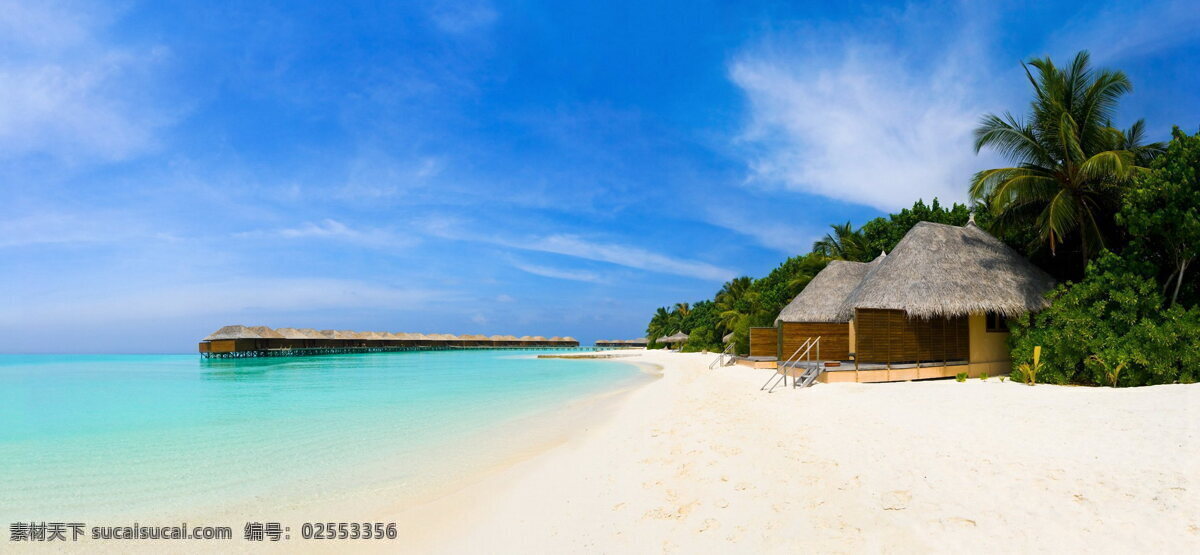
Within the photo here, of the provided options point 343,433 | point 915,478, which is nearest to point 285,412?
point 343,433

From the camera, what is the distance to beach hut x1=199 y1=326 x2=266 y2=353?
1581 inches

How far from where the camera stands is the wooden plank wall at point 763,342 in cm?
1677

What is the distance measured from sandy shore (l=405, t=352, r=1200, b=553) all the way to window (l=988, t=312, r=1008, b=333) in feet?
14.2

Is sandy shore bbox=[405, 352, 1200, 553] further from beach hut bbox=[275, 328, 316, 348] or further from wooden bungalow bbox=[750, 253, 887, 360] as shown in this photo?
beach hut bbox=[275, 328, 316, 348]

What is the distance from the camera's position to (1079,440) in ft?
15.1

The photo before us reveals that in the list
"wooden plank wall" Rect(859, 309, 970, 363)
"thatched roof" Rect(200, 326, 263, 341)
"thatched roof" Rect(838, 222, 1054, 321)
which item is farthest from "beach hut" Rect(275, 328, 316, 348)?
"wooden plank wall" Rect(859, 309, 970, 363)

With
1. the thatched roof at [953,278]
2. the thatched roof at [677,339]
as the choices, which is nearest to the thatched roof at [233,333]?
the thatched roof at [677,339]

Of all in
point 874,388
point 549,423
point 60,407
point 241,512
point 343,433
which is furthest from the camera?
point 60,407

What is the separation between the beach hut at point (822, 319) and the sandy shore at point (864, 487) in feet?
21.8

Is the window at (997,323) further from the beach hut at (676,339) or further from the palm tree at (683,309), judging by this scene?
the palm tree at (683,309)

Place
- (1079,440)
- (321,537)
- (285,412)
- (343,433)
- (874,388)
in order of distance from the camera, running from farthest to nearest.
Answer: (285,412) < (874,388) < (343,433) < (1079,440) < (321,537)

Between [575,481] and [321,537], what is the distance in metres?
1.84

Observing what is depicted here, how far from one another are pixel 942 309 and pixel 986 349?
5.78 feet

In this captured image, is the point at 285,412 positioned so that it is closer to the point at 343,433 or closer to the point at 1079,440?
the point at 343,433
